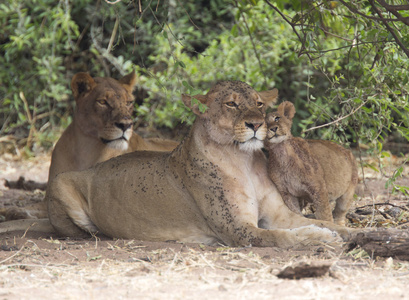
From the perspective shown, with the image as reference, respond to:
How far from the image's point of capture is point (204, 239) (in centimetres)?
484

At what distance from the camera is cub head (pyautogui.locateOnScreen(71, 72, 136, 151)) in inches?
245

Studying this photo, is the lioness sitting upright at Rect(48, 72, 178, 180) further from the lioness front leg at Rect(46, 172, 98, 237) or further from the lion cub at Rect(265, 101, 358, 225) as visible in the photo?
the lion cub at Rect(265, 101, 358, 225)

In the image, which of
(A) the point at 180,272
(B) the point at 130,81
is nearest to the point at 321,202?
Result: (A) the point at 180,272

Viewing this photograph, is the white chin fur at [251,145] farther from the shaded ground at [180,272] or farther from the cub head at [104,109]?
the cub head at [104,109]

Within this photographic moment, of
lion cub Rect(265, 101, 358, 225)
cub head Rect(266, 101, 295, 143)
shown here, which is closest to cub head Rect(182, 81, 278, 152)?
cub head Rect(266, 101, 295, 143)

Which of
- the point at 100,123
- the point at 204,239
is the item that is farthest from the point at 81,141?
the point at 204,239

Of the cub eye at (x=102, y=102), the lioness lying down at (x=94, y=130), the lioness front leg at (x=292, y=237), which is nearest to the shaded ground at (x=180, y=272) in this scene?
the lioness front leg at (x=292, y=237)

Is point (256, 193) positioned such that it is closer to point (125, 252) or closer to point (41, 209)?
point (125, 252)

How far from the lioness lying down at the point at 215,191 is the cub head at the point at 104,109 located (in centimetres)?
93

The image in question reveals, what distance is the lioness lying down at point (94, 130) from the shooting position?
246 inches

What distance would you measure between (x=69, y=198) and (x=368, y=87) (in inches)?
115

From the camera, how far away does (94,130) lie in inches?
258

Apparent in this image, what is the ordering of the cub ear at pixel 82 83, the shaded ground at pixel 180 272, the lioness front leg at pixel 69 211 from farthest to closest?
the cub ear at pixel 82 83 < the lioness front leg at pixel 69 211 < the shaded ground at pixel 180 272

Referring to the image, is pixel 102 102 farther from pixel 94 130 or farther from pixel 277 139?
pixel 277 139
